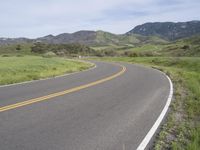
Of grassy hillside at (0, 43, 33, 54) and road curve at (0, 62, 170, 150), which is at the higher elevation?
road curve at (0, 62, 170, 150)

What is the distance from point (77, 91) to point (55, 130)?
6.87 meters

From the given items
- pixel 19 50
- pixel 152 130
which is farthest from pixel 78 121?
pixel 19 50

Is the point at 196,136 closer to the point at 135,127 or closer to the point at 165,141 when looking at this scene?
the point at 165,141

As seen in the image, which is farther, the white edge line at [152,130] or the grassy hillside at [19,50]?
the grassy hillside at [19,50]

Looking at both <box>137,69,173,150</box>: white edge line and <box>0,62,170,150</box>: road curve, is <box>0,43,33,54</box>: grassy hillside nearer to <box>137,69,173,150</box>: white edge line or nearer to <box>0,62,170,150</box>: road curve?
<box>0,62,170,150</box>: road curve

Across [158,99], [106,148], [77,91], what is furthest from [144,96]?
[106,148]

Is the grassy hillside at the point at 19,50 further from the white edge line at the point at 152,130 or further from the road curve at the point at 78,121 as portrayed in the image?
the white edge line at the point at 152,130

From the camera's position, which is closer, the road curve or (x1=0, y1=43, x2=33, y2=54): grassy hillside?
the road curve

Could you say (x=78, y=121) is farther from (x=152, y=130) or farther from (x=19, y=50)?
(x=19, y=50)

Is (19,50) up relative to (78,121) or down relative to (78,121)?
down

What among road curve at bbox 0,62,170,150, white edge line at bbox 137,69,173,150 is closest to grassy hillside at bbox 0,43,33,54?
road curve at bbox 0,62,170,150

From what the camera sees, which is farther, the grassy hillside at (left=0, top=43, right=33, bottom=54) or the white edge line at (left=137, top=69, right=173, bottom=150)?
the grassy hillside at (left=0, top=43, right=33, bottom=54)

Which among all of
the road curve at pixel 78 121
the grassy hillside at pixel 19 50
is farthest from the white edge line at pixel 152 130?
the grassy hillside at pixel 19 50

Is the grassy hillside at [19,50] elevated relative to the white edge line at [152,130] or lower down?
lower down
